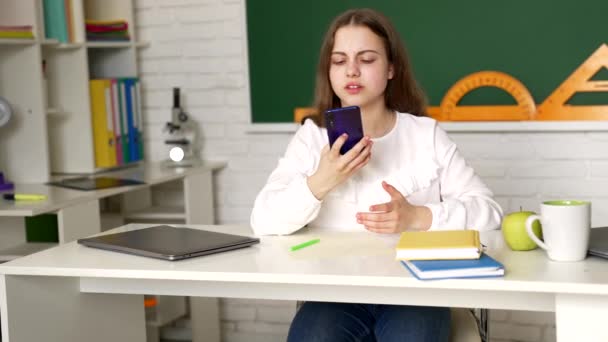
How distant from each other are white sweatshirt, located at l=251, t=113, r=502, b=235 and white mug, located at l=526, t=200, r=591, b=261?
0.39 m

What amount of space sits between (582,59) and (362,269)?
5.70 ft

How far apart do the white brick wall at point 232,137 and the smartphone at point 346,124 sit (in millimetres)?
1314

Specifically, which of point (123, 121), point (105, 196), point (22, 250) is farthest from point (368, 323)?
point (123, 121)

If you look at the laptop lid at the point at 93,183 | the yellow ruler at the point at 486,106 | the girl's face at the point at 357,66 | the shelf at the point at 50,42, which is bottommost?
the laptop lid at the point at 93,183

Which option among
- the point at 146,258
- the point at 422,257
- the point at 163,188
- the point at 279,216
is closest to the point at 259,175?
the point at 163,188

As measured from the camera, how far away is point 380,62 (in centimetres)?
216

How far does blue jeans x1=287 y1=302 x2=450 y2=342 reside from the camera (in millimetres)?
1715

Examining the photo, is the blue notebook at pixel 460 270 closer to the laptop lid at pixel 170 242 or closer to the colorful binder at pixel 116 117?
the laptop lid at pixel 170 242

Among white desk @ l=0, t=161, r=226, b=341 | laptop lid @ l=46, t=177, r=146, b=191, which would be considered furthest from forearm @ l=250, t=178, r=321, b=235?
laptop lid @ l=46, t=177, r=146, b=191

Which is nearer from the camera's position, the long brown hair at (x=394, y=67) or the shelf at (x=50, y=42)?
the long brown hair at (x=394, y=67)

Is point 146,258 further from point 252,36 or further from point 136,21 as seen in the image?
point 136,21

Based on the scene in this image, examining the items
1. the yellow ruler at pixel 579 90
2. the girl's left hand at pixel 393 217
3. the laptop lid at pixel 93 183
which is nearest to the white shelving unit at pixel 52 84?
the laptop lid at pixel 93 183

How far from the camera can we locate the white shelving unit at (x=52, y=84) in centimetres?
291

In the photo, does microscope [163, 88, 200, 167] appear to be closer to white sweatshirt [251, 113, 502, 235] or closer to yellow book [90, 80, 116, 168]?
yellow book [90, 80, 116, 168]
